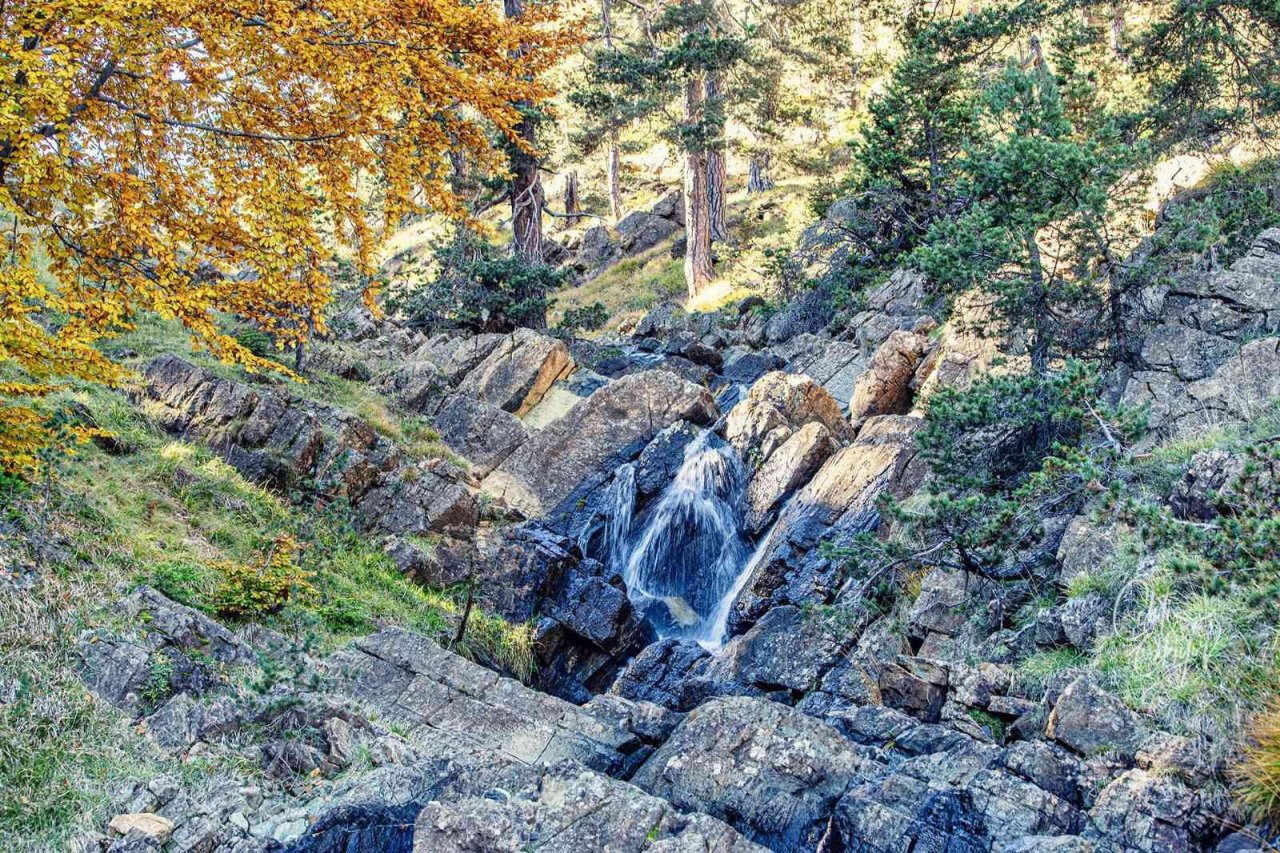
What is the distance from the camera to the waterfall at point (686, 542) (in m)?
13.9

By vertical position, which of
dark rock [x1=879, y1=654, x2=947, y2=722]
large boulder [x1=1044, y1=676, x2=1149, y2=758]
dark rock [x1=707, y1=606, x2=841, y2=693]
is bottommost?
dark rock [x1=707, y1=606, x2=841, y2=693]

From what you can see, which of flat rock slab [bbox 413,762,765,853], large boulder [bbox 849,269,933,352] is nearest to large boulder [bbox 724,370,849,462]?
large boulder [bbox 849,269,933,352]

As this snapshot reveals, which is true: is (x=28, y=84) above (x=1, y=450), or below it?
above

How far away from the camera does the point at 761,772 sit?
5.90m

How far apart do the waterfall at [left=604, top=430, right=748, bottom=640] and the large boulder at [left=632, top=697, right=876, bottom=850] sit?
23.2 ft

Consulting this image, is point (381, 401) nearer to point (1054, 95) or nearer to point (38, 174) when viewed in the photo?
point (38, 174)

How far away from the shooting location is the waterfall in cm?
1386

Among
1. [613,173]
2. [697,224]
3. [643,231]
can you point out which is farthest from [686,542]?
[613,173]

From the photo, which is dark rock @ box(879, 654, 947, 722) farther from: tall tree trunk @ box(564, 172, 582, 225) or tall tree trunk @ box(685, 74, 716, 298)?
tall tree trunk @ box(564, 172, 582, 225)

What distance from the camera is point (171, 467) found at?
39.5 ft

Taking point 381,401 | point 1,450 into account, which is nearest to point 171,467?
point 1,450

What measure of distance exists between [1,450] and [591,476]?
875 cm

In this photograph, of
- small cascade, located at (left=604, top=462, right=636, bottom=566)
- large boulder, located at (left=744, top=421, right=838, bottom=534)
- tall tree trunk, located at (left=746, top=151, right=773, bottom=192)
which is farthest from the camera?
tall tree trunk, located at (left=746, top=151, right=773, bottom=192)

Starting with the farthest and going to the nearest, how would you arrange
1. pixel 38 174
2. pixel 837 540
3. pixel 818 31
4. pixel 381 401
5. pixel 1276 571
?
1. pixel 818 31
2. pixel 381 401
3. pixel 837 540
4. pixel 38 174
5. pixel 1276 571
